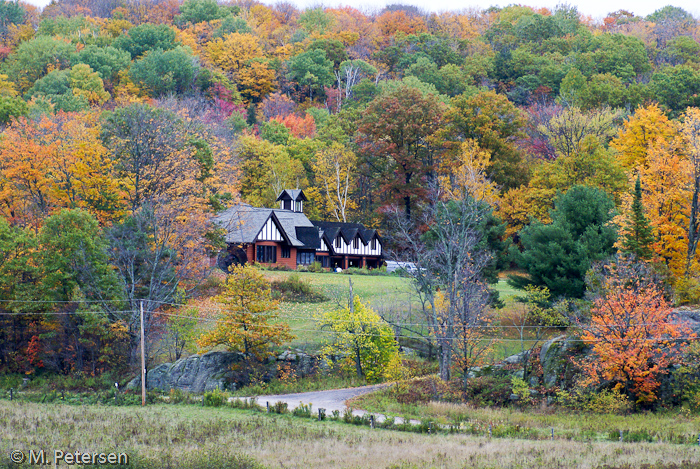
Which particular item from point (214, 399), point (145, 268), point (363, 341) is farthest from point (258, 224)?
point (214, 399)

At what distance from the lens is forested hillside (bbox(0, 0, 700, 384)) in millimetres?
45656

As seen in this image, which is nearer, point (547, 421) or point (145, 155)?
point (547, 421)

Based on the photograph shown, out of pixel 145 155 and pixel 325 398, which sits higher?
pixel 145 155

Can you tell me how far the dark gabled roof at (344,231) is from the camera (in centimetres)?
7438

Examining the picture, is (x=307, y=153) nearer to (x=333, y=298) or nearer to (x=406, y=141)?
(x=406, y=141)

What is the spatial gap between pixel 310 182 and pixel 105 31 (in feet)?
272

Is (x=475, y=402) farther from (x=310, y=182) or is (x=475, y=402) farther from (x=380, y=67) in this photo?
(x=380, y=67)

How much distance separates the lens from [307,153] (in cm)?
8900

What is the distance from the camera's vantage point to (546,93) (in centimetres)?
10994

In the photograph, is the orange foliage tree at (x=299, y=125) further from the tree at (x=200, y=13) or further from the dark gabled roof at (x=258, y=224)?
the tree at (x=200, y=13)

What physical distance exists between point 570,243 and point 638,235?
14.7 feet

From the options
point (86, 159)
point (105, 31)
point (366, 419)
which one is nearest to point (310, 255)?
point (86, 159)

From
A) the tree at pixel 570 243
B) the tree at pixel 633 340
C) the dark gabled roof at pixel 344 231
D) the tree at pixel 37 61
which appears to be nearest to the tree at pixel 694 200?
the tree at pixel 570 243

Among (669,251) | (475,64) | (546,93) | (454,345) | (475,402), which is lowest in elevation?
(475,402)
